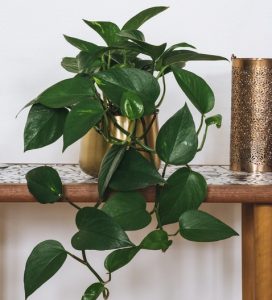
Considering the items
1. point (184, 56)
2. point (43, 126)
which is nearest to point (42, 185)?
point (43, 126)

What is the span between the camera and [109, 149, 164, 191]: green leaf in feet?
3.12

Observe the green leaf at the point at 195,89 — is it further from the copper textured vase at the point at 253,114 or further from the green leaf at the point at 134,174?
the copper textured vase at the point at 253,114

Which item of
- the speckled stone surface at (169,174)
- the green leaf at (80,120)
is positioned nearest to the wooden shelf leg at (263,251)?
the speckled stone surface at (169,174)

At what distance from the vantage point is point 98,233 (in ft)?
3.09

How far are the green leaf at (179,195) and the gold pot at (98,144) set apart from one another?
106mm

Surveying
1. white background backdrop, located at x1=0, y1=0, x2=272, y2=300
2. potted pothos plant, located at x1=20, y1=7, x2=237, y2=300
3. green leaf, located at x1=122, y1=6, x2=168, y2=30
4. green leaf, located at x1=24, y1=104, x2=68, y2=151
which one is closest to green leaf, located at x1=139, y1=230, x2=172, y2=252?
potted pothos plant, located at x1=20, y1=7, x2=237, y2=300

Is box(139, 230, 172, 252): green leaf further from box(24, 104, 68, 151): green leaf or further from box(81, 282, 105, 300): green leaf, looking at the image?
box(24, 104, 68, 151): green leaf

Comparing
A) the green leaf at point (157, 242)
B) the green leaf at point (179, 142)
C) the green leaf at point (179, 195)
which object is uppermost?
the green leaf at point (179, 142)

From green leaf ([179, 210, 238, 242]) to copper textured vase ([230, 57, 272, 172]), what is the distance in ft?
0.89

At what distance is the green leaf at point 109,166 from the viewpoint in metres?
0.95

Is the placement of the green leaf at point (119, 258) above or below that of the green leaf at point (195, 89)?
below

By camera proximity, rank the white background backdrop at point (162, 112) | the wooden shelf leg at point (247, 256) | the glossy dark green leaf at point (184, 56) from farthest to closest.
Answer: the white background backdrop at point (162, 112), the wooden shelf leg at point (247, 256), the glossy dark green leaf at point (184, 56)

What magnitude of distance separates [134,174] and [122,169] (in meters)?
0.02

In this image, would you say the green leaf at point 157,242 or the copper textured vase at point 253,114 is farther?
the copper textured vase at point 253,114
